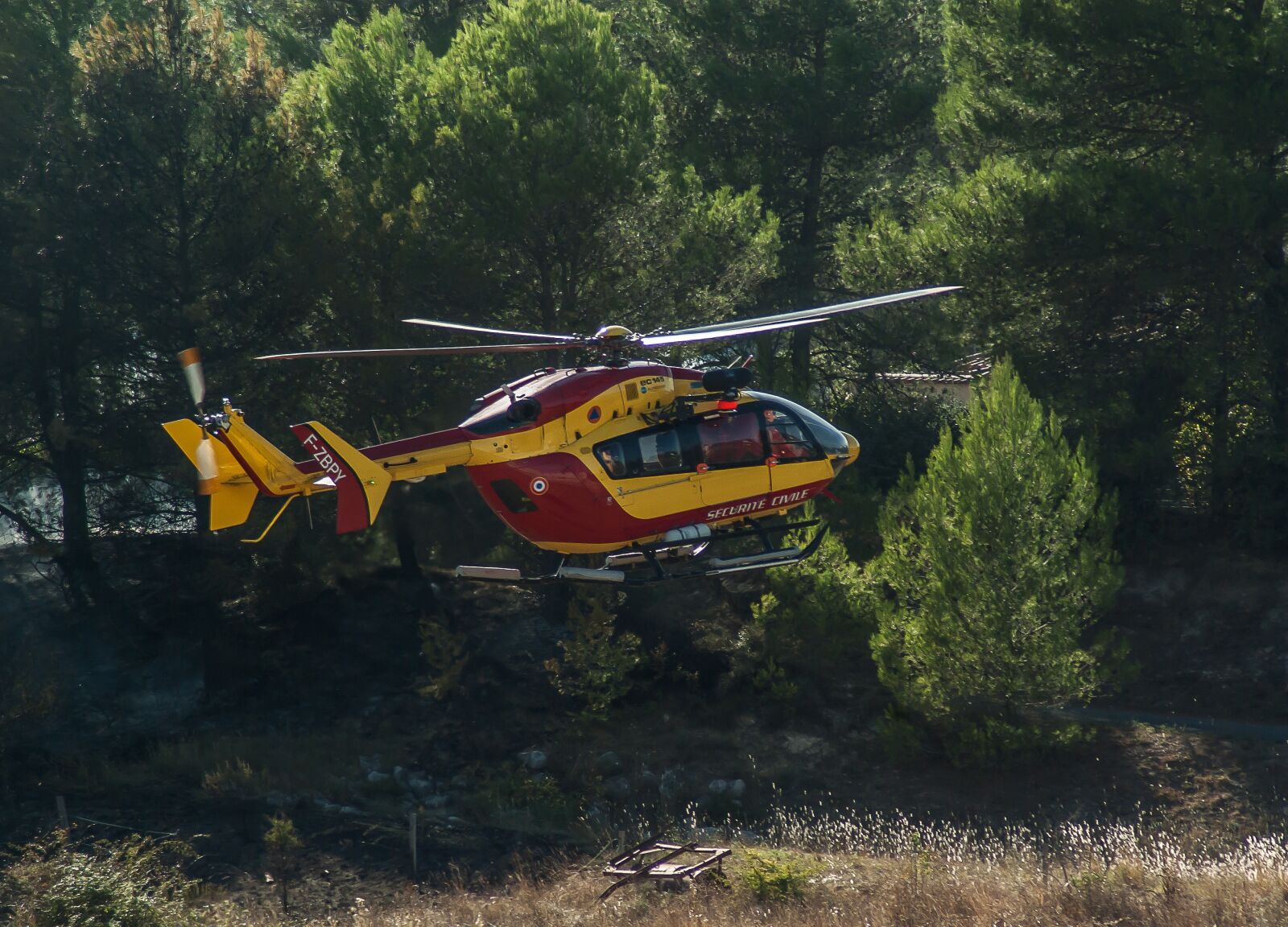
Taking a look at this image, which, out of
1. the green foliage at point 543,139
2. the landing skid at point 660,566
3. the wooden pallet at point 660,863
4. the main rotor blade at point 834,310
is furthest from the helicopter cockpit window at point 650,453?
the green foliage at point 543,139

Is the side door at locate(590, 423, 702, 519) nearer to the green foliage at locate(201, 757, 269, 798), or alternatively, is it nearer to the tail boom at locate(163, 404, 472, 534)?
the tail boom at locate(163, 404, 472, 534)

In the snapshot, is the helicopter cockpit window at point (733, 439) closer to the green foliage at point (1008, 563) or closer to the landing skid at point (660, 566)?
the landing skid at point (660, 566)

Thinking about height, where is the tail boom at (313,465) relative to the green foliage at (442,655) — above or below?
above

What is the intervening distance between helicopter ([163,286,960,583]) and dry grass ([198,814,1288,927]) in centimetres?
430

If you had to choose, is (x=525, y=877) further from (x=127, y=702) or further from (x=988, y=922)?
(x=127, y=702)

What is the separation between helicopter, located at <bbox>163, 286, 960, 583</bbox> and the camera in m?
13.3

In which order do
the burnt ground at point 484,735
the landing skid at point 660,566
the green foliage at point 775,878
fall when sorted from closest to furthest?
the landing skid at point 660,566, the green foliage at point 775,878, the burnt ground at point 484,735

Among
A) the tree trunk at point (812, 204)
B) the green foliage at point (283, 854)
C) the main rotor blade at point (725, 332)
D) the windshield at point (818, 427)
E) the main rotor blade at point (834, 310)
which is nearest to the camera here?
the main rotor blade at point (834, 310)

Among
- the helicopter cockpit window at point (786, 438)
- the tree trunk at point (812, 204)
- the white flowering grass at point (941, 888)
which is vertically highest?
the tree trunk at point (812, 204)

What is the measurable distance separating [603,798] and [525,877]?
3.11 m

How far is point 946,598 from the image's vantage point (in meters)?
18.9

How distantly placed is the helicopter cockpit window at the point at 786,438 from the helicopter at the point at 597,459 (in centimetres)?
1

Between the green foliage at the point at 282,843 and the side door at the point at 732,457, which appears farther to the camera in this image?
the green foliage at the point at 282,843

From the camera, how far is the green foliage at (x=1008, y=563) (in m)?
18.3
